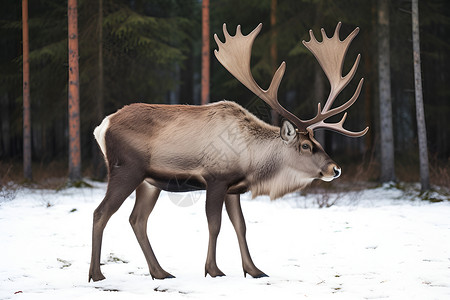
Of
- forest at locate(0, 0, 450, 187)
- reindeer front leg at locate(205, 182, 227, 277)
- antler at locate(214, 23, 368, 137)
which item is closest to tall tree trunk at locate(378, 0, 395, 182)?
forest at locate(0, 0, 450, 187)

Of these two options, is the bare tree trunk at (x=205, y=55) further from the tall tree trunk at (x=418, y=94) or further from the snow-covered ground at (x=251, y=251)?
the tall tree trunk at (x=418, y=94)

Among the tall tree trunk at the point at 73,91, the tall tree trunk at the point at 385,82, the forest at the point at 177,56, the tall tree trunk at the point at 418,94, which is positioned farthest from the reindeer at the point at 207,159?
the tall tree trunk at the point at 385,82

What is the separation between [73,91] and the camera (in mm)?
12586

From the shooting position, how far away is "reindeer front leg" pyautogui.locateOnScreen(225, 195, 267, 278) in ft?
16.9

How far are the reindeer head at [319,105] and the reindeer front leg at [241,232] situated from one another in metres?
Result: 0.74

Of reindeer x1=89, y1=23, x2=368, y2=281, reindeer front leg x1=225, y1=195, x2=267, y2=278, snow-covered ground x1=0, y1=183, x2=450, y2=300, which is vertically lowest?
snow-covered ground x1=0, y1=183, x2=450, y2=300

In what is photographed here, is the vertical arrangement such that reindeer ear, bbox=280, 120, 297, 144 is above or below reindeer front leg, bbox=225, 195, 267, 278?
above

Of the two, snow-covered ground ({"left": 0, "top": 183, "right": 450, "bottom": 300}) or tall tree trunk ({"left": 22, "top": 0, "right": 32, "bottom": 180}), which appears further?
tall tree trunk ({"left": 22, "top": 0, "right": 32, "bottom": 180})

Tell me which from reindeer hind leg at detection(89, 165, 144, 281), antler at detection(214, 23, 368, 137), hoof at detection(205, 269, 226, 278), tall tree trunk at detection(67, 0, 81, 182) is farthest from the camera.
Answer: tall tree trunk at detection(67, 0, 81, 182)

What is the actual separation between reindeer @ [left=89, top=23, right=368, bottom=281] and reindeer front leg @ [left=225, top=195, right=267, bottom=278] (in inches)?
0.4

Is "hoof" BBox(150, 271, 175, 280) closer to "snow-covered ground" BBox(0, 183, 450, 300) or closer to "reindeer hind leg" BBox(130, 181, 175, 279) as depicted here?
"reindeer hind leg" BBox(130, 181, 175, 279)

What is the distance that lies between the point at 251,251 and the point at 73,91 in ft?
26.0

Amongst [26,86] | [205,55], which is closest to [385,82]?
[205,55]

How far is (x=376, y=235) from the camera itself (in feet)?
22.7
